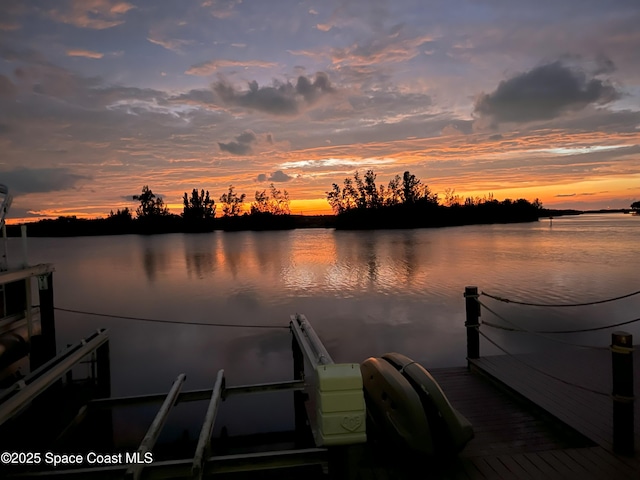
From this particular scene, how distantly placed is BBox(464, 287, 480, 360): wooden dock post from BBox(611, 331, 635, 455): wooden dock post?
2.82 metres

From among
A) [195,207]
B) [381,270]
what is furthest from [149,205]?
[381,270]

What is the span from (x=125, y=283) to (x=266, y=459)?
102ft

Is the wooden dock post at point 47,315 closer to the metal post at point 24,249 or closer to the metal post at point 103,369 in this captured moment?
the metal post at point 24,249

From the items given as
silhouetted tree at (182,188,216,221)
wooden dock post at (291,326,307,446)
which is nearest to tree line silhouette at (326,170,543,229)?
silhouetted tree at (182,188,216,221)

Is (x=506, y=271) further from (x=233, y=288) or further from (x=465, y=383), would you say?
(x=465, y=383)

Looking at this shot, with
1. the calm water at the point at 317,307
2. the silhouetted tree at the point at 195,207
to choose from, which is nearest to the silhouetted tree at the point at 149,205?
the silhouetted tree at the point at 195,207

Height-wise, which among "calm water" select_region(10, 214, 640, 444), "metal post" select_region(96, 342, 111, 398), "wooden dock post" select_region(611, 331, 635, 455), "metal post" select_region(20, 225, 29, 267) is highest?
"metal post" select_region(20, 225, 29, 267)

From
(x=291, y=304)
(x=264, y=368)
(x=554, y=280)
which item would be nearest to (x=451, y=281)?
(x=554, y=280)

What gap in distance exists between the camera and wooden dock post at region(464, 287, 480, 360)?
7281mm

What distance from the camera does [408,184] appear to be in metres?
125

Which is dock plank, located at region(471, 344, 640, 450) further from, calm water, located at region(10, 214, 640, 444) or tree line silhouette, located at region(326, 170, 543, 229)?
tree line silhouette, located at region(326, 170, 543, 229)

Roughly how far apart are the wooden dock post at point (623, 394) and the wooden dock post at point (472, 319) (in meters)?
2.82

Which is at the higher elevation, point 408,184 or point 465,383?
point 408,184

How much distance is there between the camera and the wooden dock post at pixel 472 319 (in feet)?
23.9
